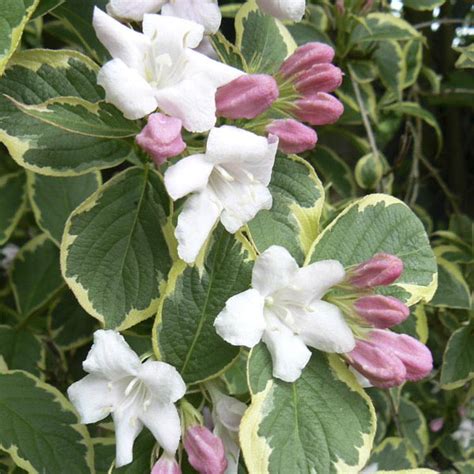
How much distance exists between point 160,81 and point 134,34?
44 mm

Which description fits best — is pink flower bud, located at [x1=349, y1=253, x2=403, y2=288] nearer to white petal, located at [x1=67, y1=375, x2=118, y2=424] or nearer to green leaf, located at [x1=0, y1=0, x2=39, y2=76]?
white petal, located at [x1=67, y1=375, x2=118, y2=424]

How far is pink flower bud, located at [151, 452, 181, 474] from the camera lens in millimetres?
626

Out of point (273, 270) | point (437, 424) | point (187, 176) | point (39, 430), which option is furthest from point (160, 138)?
A: point (437, 424)

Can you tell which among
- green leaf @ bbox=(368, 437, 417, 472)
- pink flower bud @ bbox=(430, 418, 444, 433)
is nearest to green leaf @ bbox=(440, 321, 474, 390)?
green leaf @ bbox=(368, 437, 417, 472)

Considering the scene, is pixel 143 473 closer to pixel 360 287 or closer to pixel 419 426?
pixel 360 287

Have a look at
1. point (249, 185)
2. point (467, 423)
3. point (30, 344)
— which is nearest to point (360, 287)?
point (249, 185)

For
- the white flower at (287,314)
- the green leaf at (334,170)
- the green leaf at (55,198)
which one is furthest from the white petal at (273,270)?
the green leaf at (334,170)

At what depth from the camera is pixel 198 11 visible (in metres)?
0.66

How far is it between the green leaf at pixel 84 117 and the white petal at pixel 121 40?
0.05 m

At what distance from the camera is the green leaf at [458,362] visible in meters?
1.00

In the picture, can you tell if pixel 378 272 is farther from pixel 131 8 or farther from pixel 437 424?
pixel 437 424

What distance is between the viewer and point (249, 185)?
0.64 m

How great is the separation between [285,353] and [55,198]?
52 centimetres

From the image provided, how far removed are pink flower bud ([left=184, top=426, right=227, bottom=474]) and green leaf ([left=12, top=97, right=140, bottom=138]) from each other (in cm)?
27
